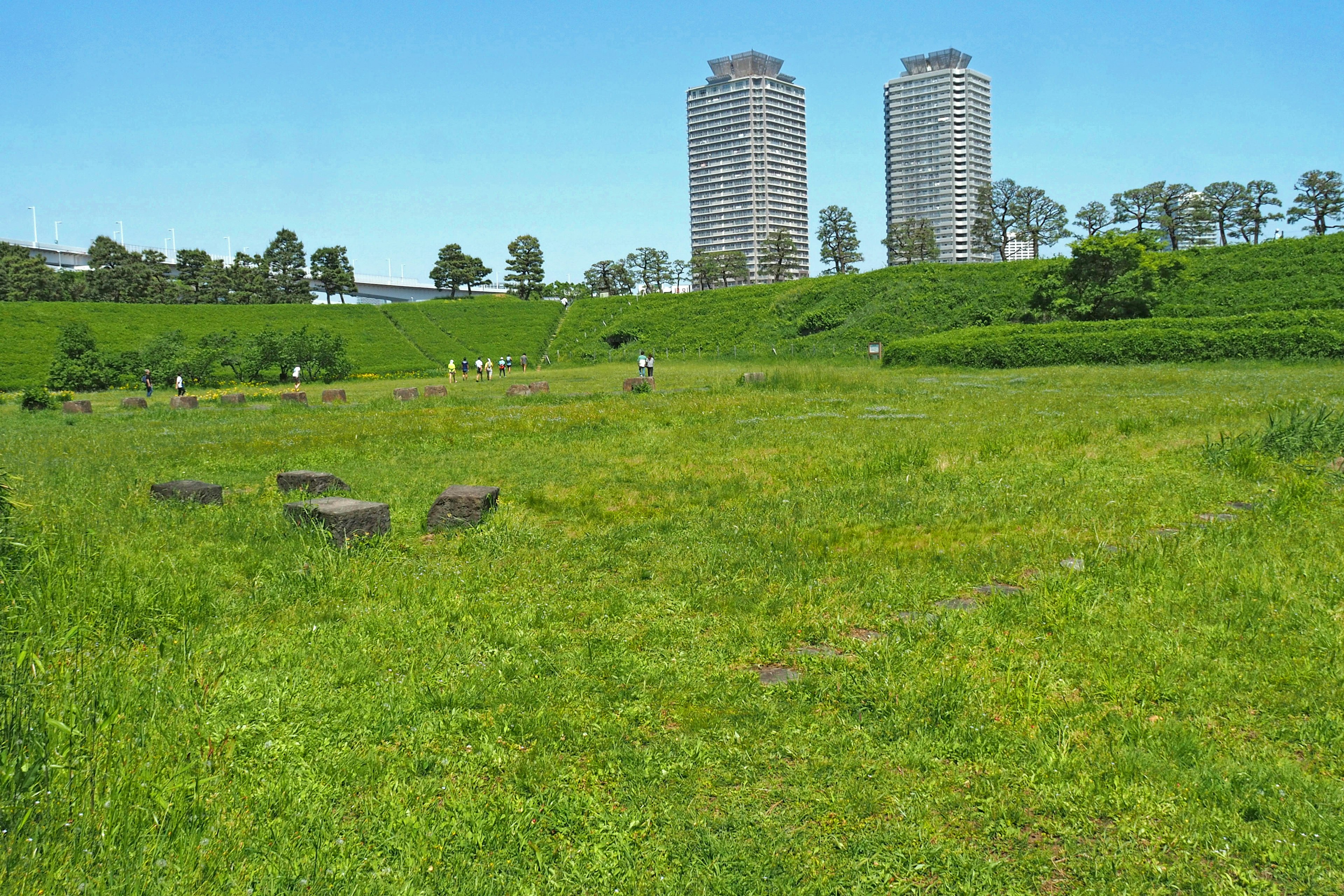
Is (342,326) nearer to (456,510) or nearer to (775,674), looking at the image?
(456,510)

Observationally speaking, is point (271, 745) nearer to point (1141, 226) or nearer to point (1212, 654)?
point (1212, 654)

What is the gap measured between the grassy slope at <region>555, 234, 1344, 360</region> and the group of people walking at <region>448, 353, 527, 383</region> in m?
6.92

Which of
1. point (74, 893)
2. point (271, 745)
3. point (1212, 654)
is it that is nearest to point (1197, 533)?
point (1212, 654)

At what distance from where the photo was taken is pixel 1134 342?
35.7 metres

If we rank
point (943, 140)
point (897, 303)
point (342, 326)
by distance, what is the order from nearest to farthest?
1. point (897, 303)
2. point (342, 326)
3. point (943, 140)

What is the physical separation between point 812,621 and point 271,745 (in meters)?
3.59

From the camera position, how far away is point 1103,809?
382 cm

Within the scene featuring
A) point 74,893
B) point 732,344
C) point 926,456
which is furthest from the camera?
point 732,344

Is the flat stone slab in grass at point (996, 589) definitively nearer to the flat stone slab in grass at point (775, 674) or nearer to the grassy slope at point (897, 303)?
the flat stone slab in grass at point (775, 674)

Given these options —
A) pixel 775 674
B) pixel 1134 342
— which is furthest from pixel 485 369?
pixel 775 674

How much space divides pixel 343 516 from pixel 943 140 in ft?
669

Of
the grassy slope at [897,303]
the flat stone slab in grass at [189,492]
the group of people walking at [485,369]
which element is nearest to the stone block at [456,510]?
the flat stone slab in grass at [189,492]

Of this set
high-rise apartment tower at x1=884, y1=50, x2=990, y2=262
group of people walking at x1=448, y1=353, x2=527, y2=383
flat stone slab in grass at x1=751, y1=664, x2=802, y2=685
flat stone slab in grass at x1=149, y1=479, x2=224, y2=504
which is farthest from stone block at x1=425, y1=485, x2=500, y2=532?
high-rise apartment tower at x1=884, y1=50, x2=990, y2=262

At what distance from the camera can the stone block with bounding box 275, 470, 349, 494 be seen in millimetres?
10727
